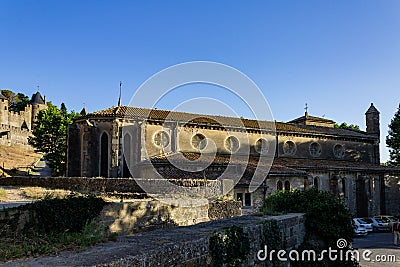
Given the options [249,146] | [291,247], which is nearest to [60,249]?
[291,247]

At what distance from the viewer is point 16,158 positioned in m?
60.3

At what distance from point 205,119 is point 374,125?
2221 cm

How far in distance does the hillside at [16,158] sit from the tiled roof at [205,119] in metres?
25.3

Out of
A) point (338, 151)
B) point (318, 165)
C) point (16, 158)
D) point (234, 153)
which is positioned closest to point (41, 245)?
point (234, 153)

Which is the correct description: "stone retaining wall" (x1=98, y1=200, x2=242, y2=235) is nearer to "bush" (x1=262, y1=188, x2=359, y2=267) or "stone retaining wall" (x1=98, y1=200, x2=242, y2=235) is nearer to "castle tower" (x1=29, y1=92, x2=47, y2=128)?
"bush" (x1=262, y1=188, x2=359, y2=267)

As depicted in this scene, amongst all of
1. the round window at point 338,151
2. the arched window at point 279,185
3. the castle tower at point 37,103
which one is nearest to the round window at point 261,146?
the arched window at point 279,185

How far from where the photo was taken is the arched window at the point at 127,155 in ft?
87.9

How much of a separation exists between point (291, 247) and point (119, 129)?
1998 cm

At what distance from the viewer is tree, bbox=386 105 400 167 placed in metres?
38.5

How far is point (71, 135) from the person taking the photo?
2867cm

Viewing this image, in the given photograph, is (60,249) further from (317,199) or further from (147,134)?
(147,134)

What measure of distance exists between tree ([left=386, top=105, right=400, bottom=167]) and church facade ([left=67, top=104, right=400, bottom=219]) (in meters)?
1.85

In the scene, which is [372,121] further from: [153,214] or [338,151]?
[153,214]

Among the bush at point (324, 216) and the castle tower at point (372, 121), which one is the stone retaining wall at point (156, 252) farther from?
the castle tower at point (372, 121)
